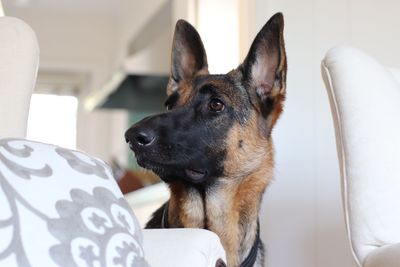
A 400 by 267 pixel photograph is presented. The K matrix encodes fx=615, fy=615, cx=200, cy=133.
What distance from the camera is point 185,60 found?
5.61 feet

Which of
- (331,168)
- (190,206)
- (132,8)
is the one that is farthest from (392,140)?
(132,8)

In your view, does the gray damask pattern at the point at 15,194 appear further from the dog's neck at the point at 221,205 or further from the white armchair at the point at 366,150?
the dog's neck at the point at 221,205

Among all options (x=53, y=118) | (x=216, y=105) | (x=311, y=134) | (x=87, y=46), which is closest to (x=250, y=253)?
(x=216, y=105)

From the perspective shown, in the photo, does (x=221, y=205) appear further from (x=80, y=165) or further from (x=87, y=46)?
(x=87, y=46)

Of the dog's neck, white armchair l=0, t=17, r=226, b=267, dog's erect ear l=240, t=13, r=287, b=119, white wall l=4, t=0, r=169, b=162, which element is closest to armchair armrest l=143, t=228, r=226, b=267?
white armchair l=0, t=17, r=226, b=267

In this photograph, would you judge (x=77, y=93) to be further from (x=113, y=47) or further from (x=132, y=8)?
(x=132, y=8)

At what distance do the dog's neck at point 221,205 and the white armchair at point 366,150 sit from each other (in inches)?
12.2

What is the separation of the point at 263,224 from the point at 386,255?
36.5 inches

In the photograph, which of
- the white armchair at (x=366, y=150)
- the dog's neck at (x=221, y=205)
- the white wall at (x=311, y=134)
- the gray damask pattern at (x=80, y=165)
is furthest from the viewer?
the white wall at (x=311, y=134)

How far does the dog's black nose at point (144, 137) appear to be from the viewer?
4.50ft

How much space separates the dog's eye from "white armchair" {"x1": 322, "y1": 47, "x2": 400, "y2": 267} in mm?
298

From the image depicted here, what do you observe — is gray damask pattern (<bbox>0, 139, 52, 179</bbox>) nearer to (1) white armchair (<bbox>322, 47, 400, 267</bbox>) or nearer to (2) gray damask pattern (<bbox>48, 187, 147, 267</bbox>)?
(2) gray damask pattern (<bbox>48, 187, 147, 267</bbox>)

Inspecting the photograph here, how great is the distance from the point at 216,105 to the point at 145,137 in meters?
0.23

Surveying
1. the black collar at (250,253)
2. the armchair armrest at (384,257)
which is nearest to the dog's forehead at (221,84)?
the black collar at (250,253)
